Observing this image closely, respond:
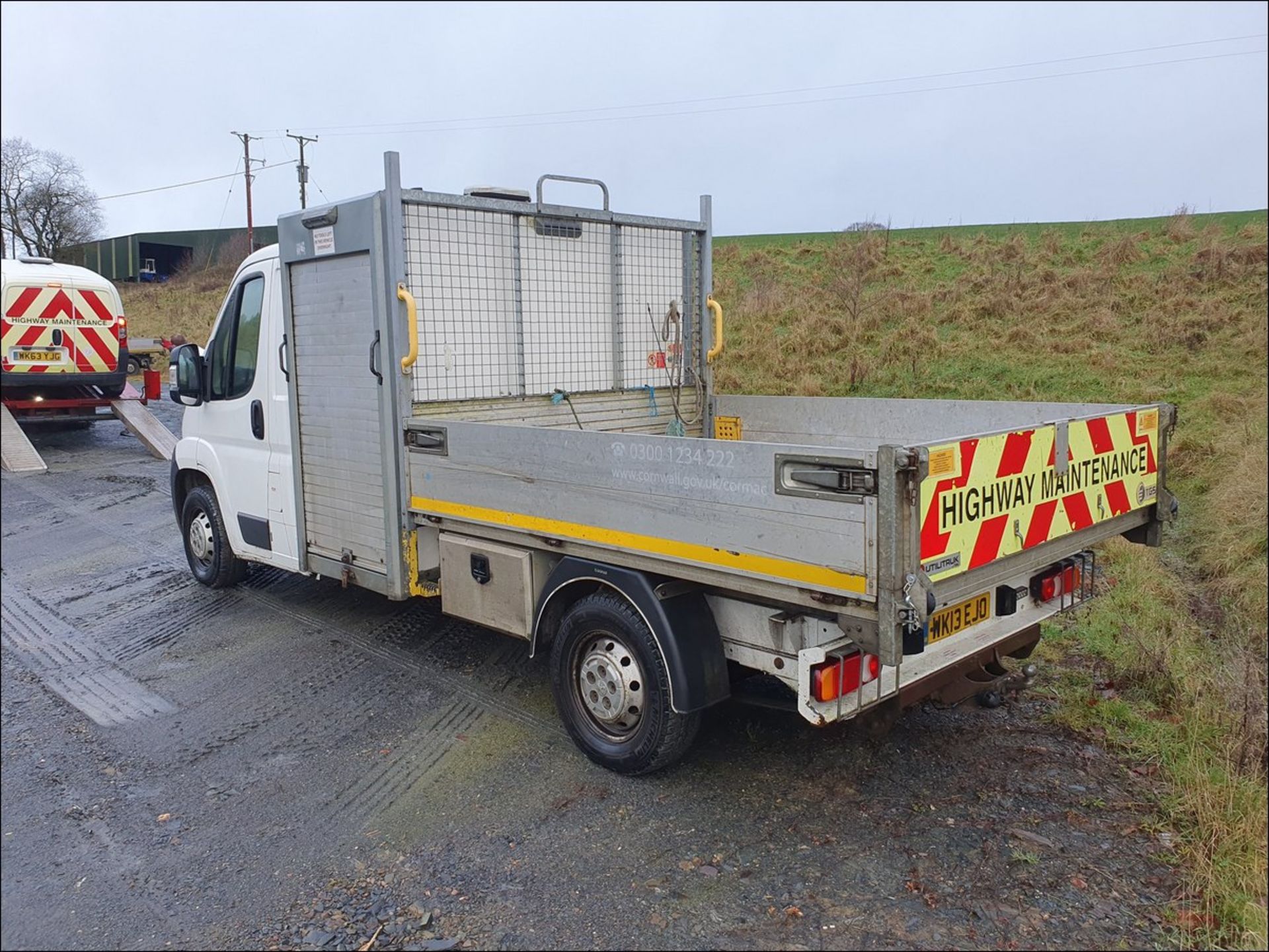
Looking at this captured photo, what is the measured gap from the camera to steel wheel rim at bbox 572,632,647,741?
435cm

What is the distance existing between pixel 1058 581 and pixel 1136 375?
9.51 metres

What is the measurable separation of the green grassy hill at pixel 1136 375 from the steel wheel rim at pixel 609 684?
2208mm

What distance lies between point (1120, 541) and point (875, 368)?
7968 millimetres

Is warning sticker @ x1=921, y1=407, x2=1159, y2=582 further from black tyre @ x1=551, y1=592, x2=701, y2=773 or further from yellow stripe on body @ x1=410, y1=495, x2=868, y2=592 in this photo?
black tyre @ x1=551, y1=592, x2=701, y2=773

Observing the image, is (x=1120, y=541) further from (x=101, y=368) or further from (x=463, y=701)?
(x=101, y=368)

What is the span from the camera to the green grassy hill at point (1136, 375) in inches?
165

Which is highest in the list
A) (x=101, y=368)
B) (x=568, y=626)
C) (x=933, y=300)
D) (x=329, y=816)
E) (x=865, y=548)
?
(x=933, y=300)

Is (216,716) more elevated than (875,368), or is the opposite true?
(875,368)

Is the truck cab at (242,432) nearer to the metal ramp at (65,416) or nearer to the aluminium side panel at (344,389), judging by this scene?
the aluminium side panel at (344,389)

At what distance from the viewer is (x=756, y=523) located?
12.1 feet

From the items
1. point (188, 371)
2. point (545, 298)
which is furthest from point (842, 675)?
point (188, 371)

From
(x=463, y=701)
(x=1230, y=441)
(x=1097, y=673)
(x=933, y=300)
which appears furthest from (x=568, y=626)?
(x=933, y=300)

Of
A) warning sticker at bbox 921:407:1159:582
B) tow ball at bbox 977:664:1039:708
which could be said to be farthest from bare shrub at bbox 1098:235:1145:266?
tow ball at bbox 977:664:1039:708

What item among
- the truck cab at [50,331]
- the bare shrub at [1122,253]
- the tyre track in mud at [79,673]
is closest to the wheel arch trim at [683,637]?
the truck cab at [50,331]
